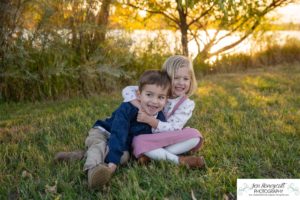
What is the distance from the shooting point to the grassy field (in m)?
2.76

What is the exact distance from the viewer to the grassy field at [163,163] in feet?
9.05

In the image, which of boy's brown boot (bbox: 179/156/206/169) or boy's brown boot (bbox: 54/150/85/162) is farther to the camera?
boy's brown boot (bbox: 54/150/85/162)

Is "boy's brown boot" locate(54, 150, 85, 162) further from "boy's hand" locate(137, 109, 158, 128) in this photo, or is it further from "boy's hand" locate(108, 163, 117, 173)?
"boy's hand" locate(137, 109, 158, 128)

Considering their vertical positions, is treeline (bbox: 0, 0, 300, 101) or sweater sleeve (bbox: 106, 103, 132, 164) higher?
treeline (bbox: 0, 0, 300, 101)

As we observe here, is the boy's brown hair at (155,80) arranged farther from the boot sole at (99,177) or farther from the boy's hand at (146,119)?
the boot sole at (99,177)

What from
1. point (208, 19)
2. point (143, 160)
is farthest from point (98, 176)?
point (208, 19)

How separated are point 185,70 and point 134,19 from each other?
243 inches

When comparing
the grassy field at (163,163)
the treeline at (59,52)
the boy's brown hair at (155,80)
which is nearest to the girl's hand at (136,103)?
the boy's brown hair at (155,80)

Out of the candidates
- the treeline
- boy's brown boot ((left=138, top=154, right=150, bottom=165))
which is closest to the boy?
boy's brown boot ((left=138, top=154, right=150, bottom=165))

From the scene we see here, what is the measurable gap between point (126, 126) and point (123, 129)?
42mm

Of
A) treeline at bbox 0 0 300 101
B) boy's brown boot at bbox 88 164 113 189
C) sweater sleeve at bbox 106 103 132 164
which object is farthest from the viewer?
treeline at bbox 0 0 300 101

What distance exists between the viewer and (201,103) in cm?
566

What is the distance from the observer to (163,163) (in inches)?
124

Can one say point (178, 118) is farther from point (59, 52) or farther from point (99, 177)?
point (59, 52)
